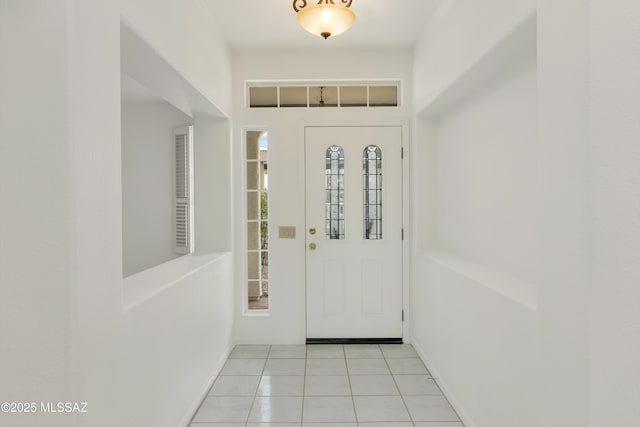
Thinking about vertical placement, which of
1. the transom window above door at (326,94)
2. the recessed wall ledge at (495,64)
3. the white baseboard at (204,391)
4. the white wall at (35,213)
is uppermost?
the transom window above door at (326,94)

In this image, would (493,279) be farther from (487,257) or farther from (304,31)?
(304,31)

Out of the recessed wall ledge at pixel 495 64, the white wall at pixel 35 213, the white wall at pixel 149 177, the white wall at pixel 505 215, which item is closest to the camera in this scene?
the white wall at pixel 35 213

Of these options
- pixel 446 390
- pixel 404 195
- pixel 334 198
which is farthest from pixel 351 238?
pixel 446 390

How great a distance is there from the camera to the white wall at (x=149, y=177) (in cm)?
485

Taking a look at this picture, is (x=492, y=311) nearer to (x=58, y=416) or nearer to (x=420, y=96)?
(x=58, y=416)

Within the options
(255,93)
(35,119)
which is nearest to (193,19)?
(255,93)

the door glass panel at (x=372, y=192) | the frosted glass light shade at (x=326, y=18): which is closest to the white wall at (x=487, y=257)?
the door glass panel at (x=372, y=192)

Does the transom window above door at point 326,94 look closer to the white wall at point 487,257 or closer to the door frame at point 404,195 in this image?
the door frame at point 404,195

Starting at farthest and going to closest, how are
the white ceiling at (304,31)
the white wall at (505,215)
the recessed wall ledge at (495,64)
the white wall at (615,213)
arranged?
the white ceiling at (304,31), the recessed wall ledge at (495,64), the white wall at (505,215), the white wall at (615,213)

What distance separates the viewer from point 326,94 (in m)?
3.91

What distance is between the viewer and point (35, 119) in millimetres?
1265

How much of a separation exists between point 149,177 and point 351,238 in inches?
104

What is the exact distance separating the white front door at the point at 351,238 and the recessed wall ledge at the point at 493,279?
655 millimetres

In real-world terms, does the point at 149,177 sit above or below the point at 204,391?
above
